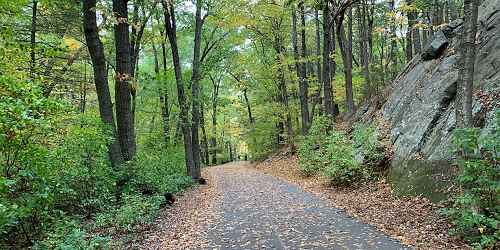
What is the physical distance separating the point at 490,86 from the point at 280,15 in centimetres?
1671

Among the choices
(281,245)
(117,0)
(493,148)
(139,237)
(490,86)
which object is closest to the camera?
(493,148)

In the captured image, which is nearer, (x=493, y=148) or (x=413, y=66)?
(x=493, y=148)

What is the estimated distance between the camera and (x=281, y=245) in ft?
22.1

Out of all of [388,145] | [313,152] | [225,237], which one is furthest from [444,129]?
[313,152]

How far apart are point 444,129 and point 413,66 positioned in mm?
6349

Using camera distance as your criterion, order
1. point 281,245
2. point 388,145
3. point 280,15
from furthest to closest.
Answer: point 280,15, point 388,145, point 281,245

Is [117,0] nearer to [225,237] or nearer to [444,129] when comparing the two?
[225,237]

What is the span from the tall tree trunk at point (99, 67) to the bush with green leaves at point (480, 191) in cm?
802

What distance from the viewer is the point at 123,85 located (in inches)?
438

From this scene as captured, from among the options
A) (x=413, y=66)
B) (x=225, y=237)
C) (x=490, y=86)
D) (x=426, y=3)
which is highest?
(x=426, y=3)

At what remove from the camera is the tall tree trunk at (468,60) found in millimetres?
6297

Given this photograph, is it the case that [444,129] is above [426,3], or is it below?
below

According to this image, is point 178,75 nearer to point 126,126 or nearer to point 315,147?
point 126,126

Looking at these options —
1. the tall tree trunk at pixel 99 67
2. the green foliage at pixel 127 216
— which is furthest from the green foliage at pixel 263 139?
the green foliage at pixel 127 216
